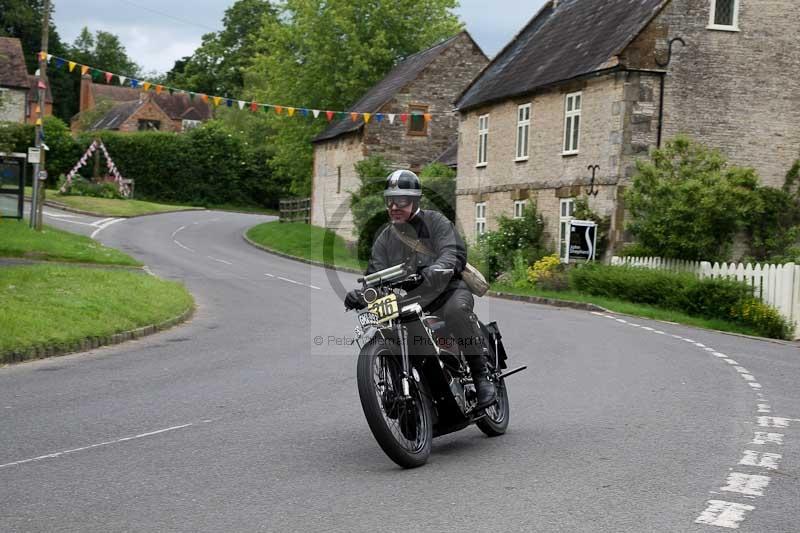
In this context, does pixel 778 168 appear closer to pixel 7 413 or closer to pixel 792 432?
pixel 792 432

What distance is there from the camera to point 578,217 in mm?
30438

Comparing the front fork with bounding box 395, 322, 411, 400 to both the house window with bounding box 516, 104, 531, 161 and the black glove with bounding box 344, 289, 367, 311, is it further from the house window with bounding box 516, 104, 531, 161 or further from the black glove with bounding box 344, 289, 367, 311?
the house window with bounding box 516, 104, 531, 161

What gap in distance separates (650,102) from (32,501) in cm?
2584

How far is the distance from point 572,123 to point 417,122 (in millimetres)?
19925

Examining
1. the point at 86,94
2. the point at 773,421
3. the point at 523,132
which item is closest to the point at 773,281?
the point at 773,421

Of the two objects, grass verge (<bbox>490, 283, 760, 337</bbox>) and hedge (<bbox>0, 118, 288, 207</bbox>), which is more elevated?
hedge (<bbox>0, 118, 288, 207</bbox>)

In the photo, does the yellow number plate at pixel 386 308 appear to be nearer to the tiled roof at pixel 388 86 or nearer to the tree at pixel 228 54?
the tiled roof at pixel 388 86

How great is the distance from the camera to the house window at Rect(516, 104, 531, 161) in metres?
35.2

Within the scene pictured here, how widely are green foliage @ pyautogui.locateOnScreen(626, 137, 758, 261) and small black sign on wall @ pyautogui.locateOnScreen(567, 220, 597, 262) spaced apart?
4.95ft

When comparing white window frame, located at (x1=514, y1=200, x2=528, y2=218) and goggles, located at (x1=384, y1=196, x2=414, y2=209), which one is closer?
goggles, located at (x1=384, y1=196, x2=414, y2=209)

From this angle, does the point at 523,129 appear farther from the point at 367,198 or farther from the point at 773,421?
the point at 773,421

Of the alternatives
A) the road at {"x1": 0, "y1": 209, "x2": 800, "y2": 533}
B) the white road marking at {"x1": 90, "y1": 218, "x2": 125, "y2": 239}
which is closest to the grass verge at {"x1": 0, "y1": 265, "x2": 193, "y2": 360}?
the road at {"x1": 0, "y1": 209, "x2": 800, "y2": 533}

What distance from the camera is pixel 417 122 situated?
169 feet

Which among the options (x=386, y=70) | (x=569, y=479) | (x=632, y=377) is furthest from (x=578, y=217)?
(x=386, y=70)
